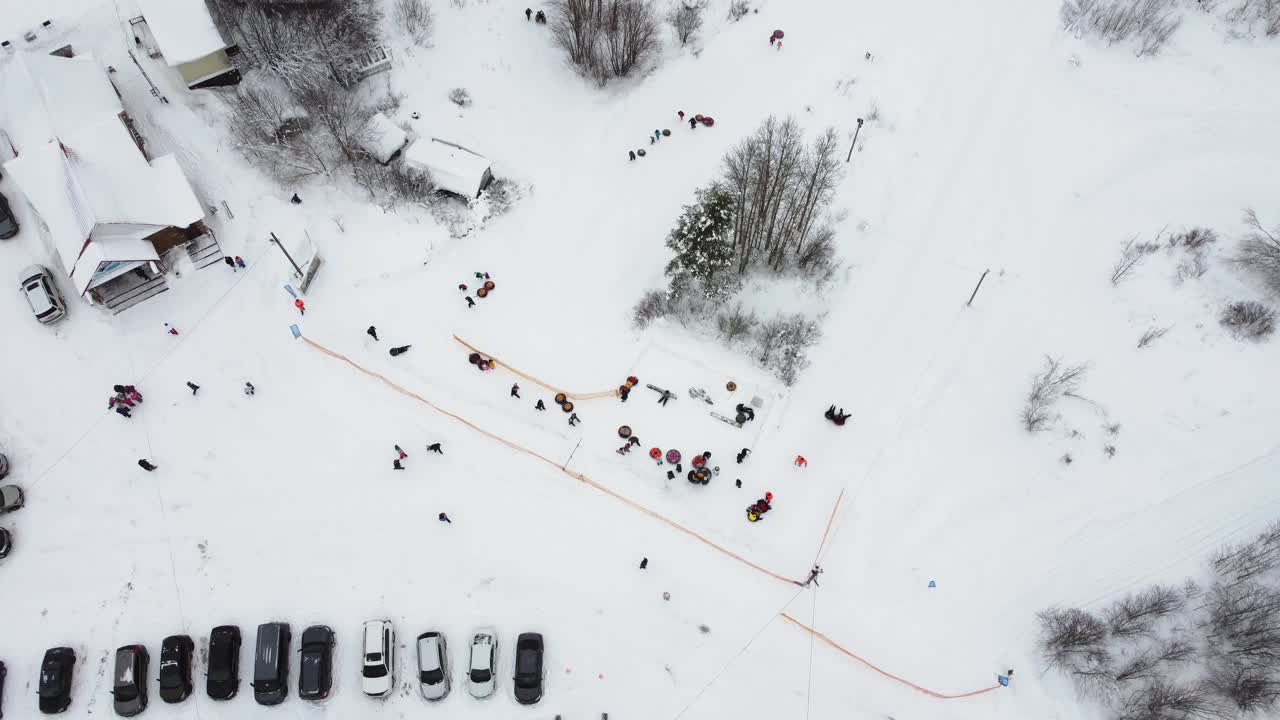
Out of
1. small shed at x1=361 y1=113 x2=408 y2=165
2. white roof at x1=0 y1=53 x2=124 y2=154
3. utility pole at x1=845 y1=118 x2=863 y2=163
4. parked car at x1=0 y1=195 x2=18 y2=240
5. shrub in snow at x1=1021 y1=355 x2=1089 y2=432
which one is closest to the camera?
shrub in snow at x1=1021 y1=355 x2=1089 y2=432

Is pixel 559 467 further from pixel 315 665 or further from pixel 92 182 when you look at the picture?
pixel 92 182

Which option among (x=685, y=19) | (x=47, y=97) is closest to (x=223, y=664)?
(x=47, y=97)

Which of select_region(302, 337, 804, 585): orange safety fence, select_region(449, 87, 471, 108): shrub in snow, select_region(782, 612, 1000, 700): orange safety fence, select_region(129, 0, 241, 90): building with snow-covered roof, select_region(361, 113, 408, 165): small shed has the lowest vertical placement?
select_region(782, 612, 1000, 700): orange safety fence

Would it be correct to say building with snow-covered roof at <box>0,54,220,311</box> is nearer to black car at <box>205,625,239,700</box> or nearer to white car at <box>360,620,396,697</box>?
black car at <box>205,625,239,700</box>

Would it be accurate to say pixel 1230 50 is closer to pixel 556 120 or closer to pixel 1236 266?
pixel 1236 266

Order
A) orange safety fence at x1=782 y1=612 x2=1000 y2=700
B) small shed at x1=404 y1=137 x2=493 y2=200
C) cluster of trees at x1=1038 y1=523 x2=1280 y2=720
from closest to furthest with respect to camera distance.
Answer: cluster of trees at x1=1038 y1=523 x2=1280 y2=720 → orange safety fence at x1=782 y1=612 x2=1000 y2=700 → small shed at x1=404 y1=137 x2=493 y2=200

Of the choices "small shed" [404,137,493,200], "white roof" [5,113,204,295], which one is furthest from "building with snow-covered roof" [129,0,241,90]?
"small shed" [404,137,493,200]

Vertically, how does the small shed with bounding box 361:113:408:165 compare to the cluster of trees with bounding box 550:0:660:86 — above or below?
below
